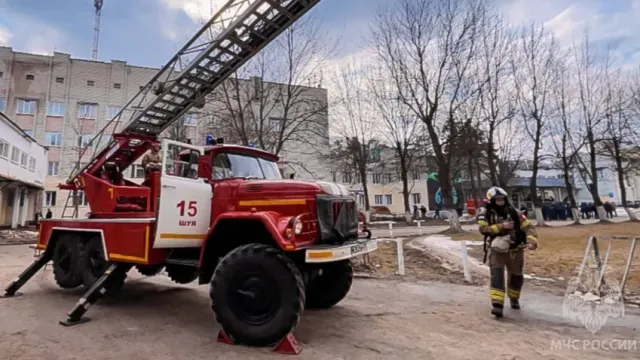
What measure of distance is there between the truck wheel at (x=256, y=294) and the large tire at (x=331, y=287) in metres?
1.76

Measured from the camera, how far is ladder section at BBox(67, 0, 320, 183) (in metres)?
6.71

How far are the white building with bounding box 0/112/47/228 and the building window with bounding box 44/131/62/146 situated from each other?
3.59 m

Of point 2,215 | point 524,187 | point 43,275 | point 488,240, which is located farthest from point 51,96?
point 524,187

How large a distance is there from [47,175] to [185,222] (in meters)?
35.8

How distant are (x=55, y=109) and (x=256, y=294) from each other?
1508 inches

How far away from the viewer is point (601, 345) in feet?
14.2

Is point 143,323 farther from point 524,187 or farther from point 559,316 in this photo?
point 524,187

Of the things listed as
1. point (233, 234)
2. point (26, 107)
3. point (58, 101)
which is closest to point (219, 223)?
point (233, 234)

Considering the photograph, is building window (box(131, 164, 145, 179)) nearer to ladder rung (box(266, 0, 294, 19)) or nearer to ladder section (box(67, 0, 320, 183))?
ladder section (box(67, 0, 320, 183))

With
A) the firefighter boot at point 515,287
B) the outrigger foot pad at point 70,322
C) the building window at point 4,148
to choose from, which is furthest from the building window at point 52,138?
the firefighter boot at point 515,287

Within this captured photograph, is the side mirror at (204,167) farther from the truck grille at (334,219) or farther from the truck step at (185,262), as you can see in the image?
the truck grille at (334,219)

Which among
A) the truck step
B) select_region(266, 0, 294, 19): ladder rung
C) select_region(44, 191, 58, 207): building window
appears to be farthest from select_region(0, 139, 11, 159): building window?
the truck step

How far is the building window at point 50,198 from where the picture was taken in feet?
106

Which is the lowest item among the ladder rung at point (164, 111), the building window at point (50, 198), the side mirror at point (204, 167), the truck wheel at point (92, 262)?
the truck wheel at point (92, 262)
